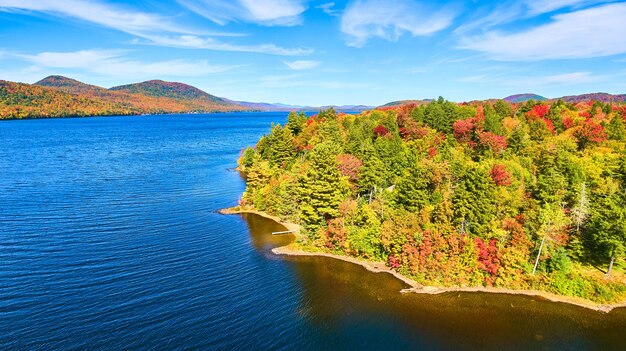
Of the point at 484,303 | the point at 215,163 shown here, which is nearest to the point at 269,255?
the point at 484,303

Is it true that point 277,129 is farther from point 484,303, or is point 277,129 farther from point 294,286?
point 484,303

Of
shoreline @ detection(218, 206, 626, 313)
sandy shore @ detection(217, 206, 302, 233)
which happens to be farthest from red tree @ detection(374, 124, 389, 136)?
shoreline @ detection(218, 206, 626, 313)

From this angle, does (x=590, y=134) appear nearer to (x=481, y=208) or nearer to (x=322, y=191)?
(x=481, y=208)

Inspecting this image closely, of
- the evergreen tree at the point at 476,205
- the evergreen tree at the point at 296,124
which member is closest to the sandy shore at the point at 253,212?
the evergreen tree at the point at 476,205

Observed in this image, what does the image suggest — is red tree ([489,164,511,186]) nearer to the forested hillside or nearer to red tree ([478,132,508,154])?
the forested hillside

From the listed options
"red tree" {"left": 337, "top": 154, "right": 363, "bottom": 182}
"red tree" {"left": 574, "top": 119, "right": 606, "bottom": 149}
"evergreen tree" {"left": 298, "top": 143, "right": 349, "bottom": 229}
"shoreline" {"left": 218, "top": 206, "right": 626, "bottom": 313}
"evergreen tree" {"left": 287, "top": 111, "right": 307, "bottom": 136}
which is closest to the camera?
"shoreline" {"left": 218, "top": 206, "right": 626, "bottom": 313}

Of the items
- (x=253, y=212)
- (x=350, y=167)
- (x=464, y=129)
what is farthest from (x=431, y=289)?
(x=464, y=129)
